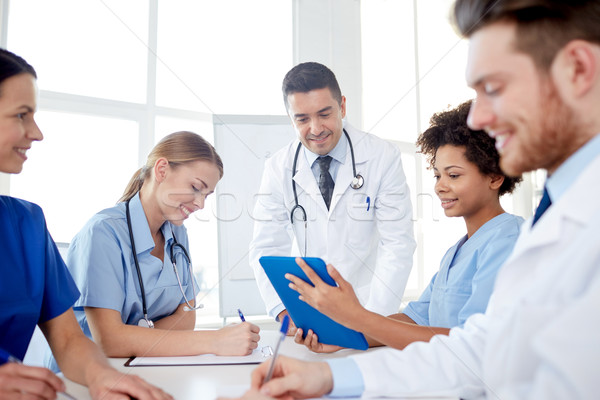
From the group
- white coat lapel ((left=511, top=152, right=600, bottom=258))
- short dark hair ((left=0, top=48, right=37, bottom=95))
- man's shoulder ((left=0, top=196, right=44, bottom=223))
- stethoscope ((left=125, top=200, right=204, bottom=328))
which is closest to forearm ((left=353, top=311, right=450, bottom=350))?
white coat lapel ((left=511, top=152, right=600, bottom=258))

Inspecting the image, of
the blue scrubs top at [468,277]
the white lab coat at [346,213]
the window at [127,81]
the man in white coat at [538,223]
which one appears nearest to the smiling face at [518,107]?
the man in white coat at [538,223]

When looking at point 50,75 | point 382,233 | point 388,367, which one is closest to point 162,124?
point 50,75

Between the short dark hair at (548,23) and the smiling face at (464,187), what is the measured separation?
698 millimetres

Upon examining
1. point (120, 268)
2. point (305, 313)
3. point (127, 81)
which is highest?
point (127, 81)

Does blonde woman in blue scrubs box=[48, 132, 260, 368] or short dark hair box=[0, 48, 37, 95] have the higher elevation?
short dark hair box=[0, 48, 37, 95]

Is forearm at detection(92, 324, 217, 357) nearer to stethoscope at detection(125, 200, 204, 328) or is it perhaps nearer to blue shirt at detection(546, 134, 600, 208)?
stethoscope at detection(125, 200, 204, 328)

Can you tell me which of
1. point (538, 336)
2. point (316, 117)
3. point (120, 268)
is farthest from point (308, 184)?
point (538, 336)

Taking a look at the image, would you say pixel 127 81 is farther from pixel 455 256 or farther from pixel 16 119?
pixel 455 256

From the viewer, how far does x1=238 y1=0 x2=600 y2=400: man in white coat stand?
0.51m

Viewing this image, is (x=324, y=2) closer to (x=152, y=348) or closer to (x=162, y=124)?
(x=162, y=124)

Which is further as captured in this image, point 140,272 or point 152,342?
point 140,272

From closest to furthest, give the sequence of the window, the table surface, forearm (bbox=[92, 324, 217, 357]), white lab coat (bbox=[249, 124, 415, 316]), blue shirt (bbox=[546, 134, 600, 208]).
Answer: blue shirt (bbox=[546, 134, 600, 208]), the table surface, forearm (bbox=[92, 324, 217, 357]), white lab coat (bbox=[249, 124, 415, 316]), the window

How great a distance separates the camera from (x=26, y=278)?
1048mm

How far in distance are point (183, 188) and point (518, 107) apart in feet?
3.87
